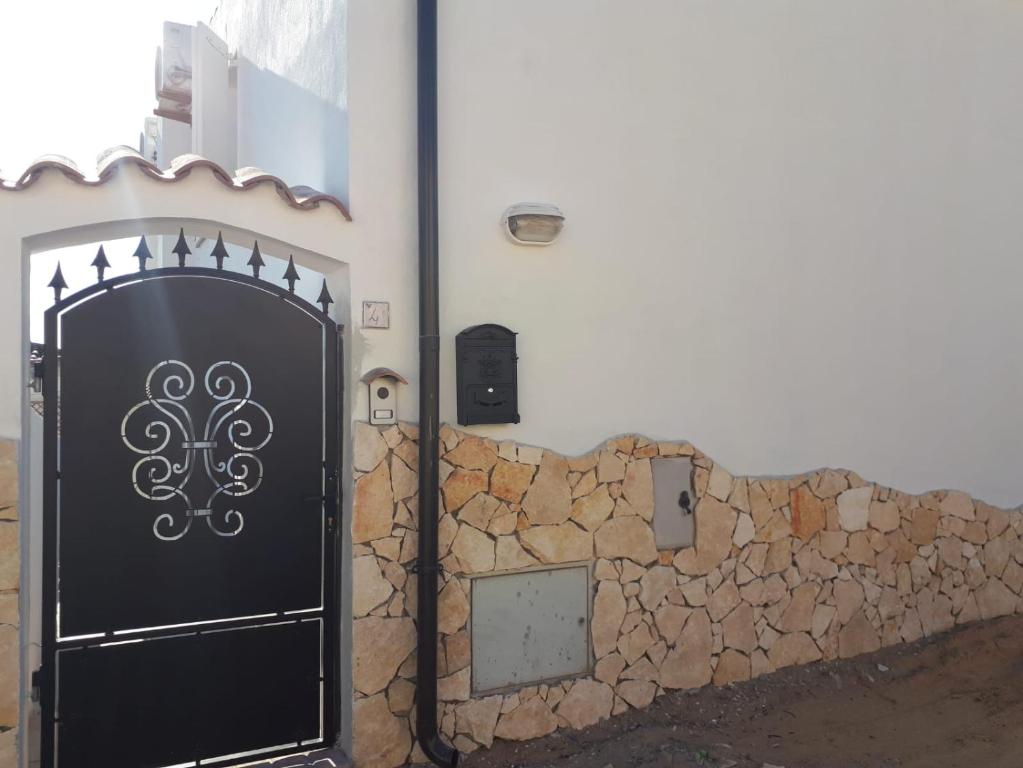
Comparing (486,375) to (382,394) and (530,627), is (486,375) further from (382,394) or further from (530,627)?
(530,627)

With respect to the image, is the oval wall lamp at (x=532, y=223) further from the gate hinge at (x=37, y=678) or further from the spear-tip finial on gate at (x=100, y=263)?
the gate hinge at (x=37, y=678)

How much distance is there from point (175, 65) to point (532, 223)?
500 cm

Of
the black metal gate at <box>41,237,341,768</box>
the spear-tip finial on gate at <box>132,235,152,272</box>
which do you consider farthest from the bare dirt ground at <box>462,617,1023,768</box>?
the spear-tip finial on gate at <box>132,235,152,272</box>

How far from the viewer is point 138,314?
4.13 m

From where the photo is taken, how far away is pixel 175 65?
795cm

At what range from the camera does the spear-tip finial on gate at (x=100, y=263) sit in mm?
4035

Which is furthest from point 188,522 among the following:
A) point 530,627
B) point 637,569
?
→ point 637,569

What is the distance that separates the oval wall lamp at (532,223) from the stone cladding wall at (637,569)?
1208 millimetres

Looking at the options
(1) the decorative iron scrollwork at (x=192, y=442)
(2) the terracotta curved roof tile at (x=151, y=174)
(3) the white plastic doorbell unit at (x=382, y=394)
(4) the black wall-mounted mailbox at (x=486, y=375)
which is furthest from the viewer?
(4) the black wall-mounted mailbox at (x=486, y=375)

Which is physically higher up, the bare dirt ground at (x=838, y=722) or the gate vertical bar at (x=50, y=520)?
the gate vertical bar at (x=50, y=520)

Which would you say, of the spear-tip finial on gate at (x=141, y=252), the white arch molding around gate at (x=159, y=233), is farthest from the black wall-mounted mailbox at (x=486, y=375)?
the spear-tip finial on gate at (x=141, y=252)

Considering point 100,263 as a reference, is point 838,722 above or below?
below

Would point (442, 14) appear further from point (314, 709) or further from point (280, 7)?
point (314, 709)

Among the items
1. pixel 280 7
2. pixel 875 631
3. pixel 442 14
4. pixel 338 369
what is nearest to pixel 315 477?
pixel 338 369
